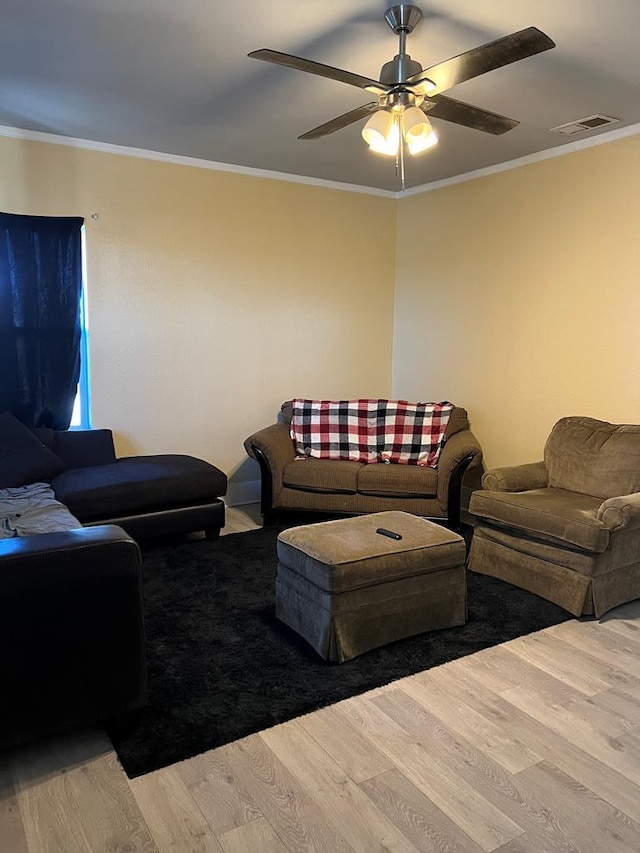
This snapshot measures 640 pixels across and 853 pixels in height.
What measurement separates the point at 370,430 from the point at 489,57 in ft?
9.38

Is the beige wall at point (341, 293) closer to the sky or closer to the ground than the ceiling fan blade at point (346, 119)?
closer to the ground

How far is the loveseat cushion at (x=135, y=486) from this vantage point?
11.3 feet

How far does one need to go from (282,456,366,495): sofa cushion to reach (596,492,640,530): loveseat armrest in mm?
1660

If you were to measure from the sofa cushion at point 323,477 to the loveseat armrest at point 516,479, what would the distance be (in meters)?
0.92

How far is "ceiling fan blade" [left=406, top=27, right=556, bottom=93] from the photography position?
190cm

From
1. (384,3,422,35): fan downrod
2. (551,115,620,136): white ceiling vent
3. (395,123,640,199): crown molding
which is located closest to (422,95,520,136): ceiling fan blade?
(384,3,422,35): fan downrod

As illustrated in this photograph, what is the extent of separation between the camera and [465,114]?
101 inches

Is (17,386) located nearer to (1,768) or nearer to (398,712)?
(1,768)

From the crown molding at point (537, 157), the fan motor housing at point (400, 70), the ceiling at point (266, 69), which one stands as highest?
the crown molding at point (537, 157)

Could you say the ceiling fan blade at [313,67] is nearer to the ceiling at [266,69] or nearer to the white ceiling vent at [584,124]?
the ceiling at [266,69]

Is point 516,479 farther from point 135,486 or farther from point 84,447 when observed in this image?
point 84,447

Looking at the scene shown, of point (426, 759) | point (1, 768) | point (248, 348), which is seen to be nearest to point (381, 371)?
point (248, 348)

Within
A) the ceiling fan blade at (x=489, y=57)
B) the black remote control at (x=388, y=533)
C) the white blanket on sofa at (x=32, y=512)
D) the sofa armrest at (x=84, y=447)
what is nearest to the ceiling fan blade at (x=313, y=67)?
the ceiling fan blade at (x=489, y=57)

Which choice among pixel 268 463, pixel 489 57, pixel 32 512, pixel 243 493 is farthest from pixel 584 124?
pixel 32 512
